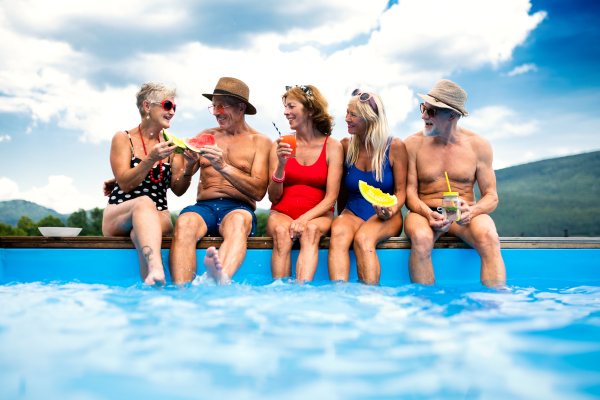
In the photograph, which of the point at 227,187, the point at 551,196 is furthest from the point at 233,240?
the point at 551,196

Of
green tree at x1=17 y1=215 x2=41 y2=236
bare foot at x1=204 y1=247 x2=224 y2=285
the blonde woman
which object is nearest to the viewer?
bare foot at x1=204 y1=247 x2=224 y2=285

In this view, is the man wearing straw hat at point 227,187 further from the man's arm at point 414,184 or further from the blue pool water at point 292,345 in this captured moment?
the man's arm at point 414,184

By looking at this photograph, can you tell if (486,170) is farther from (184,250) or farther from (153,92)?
(153,92)

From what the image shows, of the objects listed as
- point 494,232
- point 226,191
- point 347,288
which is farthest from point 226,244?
point 494,232

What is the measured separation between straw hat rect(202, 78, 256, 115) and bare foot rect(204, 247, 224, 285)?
153 cm

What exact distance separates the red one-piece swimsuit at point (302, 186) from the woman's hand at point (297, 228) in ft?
0.81

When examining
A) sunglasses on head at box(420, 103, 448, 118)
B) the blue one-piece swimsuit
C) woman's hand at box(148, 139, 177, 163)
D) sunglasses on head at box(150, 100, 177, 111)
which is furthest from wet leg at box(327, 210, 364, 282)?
sunglasses on head at box(150, 100, 177, 111)

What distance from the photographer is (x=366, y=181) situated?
11.5 ft

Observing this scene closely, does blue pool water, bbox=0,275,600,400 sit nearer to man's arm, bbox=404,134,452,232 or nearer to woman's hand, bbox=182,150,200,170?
man's arm, bbox=404,134,452,232

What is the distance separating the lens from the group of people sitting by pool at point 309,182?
314 cm

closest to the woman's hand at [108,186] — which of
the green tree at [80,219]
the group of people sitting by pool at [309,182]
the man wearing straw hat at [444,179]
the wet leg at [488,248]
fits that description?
the group of people sitting by pool at [309,182]

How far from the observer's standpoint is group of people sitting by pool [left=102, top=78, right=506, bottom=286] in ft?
10.3

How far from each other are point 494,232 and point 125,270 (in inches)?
118

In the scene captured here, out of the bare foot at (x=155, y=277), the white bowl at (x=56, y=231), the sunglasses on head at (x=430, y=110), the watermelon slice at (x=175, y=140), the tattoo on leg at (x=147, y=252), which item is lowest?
the bare foot at (x=155, y=277)
